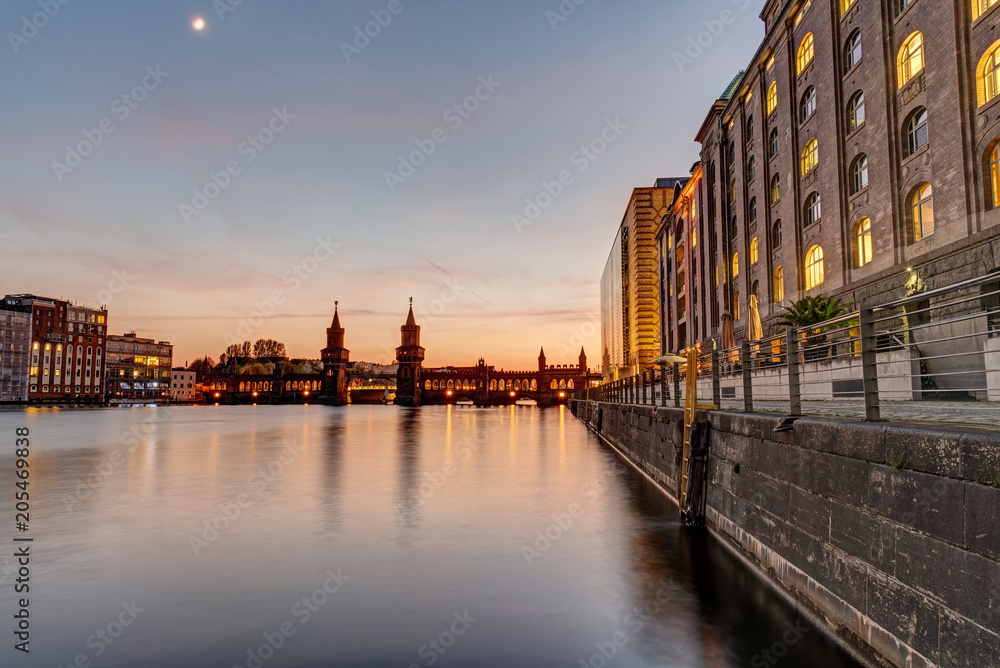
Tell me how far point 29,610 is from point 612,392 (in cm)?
4171

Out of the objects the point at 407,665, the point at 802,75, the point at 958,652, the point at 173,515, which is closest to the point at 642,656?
the point at 407,665

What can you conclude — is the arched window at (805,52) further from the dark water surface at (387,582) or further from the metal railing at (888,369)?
the dark water surface at (387,582)

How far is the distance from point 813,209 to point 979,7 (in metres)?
12.6

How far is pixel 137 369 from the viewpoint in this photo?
593 feet

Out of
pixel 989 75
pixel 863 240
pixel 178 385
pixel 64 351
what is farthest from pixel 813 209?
pixel 178 385

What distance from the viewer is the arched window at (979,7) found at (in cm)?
2020

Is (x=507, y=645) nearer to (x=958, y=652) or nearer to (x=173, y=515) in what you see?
(x=958, y=652)

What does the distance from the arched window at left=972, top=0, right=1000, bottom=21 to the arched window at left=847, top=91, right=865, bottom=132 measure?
6389 mm

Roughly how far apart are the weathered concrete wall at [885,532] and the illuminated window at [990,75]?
57.4ft

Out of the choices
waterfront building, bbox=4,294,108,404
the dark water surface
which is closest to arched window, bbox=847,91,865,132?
the dark water surface

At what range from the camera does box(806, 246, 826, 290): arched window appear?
3141 cm

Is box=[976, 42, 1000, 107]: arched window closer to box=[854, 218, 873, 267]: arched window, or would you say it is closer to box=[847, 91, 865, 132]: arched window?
box=[847, 91, 865, 132]: arched window

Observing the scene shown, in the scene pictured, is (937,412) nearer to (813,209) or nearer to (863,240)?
(863,240)

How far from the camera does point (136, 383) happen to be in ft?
593
